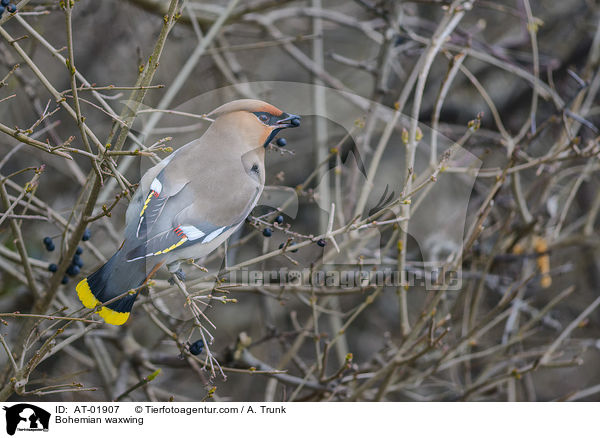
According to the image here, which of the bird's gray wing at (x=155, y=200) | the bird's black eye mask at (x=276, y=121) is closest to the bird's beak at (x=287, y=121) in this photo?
the bird's black eye mask at (x=276, y=121)

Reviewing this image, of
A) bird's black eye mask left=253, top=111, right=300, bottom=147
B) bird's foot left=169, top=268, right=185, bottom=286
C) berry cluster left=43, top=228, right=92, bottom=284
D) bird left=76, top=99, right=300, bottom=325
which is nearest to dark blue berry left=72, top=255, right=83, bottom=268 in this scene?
berry cluster left=43, top=228, right=92, bottom=284

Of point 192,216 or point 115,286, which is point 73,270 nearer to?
point 115,286

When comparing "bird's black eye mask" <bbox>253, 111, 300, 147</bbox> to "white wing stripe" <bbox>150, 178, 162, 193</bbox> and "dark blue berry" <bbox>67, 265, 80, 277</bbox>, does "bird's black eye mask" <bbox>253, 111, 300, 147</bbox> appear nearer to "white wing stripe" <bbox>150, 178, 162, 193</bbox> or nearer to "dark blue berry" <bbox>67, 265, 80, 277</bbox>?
"white wing stripe" <bbox>150, 178, 162, 193</bbox>

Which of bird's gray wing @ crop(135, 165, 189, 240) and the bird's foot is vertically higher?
bird's gray wing @ crop(135, 165, 189, 240)

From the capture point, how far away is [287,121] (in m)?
0.98

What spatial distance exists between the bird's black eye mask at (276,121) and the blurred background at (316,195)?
31 mm

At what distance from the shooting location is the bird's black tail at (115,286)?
36.0 inches

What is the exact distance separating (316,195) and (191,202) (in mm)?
305

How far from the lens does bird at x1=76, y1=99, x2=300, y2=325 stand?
2.96 ft

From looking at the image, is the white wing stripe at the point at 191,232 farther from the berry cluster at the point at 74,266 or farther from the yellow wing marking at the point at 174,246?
the berry cluster at the point at 74,266
